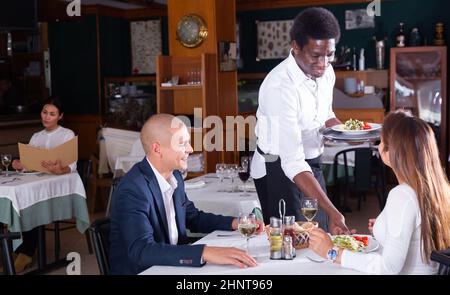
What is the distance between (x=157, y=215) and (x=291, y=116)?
2.57ft

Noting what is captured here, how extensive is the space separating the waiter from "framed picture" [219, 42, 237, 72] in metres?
3.42

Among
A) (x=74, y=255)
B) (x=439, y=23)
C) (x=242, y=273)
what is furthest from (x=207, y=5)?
(x=242, y=273)

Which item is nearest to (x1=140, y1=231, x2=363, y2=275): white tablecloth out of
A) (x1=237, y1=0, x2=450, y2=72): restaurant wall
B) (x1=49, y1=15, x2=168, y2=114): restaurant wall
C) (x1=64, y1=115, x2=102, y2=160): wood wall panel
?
(x1=237, y1=0, x2=450, y2=72): restaurant wall

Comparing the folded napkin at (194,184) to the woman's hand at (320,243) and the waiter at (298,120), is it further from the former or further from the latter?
the woman's hand at (320,243)

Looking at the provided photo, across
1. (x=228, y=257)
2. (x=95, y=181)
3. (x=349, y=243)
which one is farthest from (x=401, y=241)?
(x=95, y=181)

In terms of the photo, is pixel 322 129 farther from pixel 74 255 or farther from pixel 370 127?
pixel 74 255

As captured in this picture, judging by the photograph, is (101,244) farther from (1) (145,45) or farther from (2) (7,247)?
(1) (145,45)

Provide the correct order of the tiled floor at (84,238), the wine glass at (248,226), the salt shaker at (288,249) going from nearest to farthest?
the salt shaker at (288,249) < the wine glass at (248,226) < the tiled floor at (84,238)

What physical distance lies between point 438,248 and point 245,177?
2011 mm

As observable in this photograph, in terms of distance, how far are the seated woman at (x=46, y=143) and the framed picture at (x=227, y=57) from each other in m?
1.78

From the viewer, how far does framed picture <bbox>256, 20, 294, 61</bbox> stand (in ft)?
32.2

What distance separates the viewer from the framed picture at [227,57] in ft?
21.5

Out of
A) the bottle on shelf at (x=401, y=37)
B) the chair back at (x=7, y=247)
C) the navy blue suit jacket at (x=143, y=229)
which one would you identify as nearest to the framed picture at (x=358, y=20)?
the bottle on shelf at (x=401, y=37)
